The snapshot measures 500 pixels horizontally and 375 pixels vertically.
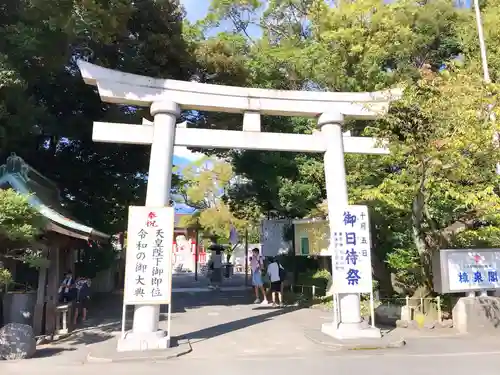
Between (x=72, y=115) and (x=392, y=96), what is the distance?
33.6 ft

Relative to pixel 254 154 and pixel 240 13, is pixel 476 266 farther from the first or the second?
pixel 240 13

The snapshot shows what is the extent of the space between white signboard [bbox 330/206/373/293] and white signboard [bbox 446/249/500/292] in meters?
2.37

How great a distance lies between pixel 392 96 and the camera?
1085 centimetres

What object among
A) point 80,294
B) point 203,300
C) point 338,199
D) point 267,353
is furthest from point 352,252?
point 203,300

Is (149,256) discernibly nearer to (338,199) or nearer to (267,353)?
(267,353)

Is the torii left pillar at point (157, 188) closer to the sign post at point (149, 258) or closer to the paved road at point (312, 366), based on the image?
the sign post at point (149, 258)

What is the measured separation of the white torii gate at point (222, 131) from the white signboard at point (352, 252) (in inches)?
7.6

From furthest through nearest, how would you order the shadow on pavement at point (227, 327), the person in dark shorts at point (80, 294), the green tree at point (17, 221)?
the person in dark shorts at point (80, 294)
the shadow on pavement at point (227, 327)
the green tree at point (17, 221)

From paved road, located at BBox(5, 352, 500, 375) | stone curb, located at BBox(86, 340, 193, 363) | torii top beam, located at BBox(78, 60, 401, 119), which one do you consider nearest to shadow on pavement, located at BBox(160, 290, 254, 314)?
stone curb, located at BBox(86, 340, 193, 363)

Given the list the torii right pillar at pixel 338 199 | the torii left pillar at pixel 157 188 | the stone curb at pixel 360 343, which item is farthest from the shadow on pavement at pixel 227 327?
the stone curb at pixel 360 343

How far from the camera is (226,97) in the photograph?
1027 cm

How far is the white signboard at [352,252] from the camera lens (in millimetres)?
9727

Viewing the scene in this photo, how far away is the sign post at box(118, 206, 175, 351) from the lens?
8.77m

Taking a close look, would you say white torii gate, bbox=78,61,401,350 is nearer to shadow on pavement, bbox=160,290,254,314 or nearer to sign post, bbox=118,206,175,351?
sign post, bbox=118,206,175,351
